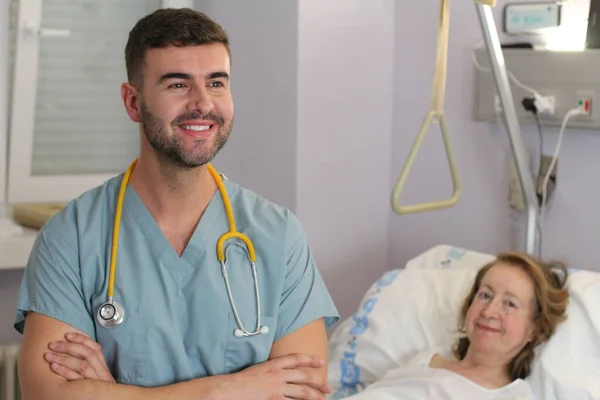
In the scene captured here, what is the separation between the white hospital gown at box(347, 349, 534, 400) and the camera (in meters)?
2.28

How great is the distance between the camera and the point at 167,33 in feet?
5.82

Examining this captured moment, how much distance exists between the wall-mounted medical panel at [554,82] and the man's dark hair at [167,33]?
1.14 metres

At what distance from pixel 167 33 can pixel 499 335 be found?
1.08 m

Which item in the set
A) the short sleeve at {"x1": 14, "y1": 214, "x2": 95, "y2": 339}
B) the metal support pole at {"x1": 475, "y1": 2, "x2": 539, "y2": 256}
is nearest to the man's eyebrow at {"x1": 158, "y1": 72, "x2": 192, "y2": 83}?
the short sleeve at {"x1": 14, "y1": 214, "x2": 95, "y2": 339}

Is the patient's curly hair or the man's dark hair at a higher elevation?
the man's dark hair

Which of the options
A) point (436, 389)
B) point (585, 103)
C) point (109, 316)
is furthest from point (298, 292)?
point (585, 103)

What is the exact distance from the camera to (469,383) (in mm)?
2309

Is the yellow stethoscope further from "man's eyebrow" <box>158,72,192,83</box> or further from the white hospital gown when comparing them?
the white hospital gown

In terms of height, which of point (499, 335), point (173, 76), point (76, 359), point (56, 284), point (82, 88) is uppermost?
point (173, 76)

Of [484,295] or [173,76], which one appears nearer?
[173,76]

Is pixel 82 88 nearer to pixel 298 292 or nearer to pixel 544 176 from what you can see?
pixel 544 176

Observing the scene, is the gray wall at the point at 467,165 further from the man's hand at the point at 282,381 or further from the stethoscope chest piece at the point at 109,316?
the stethoscope chest piece at the point at 109,316

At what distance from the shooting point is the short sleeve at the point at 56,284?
69.2 inches

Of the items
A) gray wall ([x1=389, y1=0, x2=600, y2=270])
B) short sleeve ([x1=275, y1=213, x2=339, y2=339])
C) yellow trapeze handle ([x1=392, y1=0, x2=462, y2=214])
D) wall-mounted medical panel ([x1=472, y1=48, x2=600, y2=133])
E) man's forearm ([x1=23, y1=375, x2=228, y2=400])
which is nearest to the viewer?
man's forearm ([x1=23, y1=375, x2=228, y2=400])
